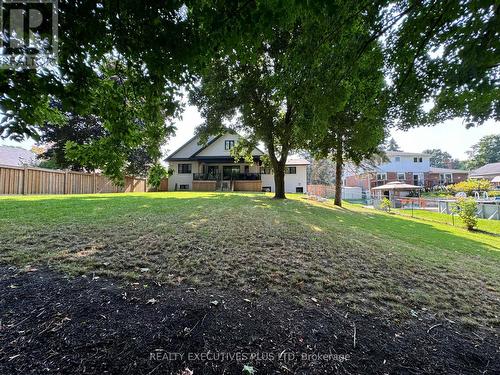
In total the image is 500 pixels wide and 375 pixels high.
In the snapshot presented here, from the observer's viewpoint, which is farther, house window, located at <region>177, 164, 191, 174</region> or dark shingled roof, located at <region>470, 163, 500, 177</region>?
dark shingled roof, located at <region>470, 163, 500, 177</region>

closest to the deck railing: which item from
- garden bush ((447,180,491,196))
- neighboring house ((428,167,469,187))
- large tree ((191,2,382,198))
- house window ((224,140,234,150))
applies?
house window ((224,140,234,150))

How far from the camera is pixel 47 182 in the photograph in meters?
13.3

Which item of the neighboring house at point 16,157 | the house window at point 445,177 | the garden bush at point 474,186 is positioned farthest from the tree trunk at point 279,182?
the house window at point 445,177

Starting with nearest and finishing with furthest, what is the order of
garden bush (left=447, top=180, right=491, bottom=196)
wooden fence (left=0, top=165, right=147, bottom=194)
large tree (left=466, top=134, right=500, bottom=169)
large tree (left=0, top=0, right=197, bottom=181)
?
large tree (left=0, top=0, right=197, bottom=181), wooden fence (left=0, top=165, right=147, bottom=194), garden bush (left=447, top=180, right=491, bottom=196), large tree (left=466, top=134, right=500, bottom=169)

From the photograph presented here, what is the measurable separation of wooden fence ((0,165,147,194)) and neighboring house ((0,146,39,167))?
8.79 metres

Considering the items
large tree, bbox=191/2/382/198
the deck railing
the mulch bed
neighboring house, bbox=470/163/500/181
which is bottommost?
the mulch bed

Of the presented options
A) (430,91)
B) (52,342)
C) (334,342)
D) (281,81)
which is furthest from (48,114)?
(430,91)

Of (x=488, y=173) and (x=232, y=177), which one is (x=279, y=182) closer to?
(x=232, y=177)

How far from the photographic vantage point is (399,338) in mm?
2238

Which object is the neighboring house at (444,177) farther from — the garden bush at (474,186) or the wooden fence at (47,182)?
the wooden fence at (47,182)

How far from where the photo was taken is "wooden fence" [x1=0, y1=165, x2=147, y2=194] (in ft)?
36.8

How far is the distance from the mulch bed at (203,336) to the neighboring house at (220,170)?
22.3m

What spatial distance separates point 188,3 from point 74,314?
10.1ft

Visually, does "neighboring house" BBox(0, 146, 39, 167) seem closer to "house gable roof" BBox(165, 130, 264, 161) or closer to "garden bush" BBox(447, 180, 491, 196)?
"house gable roof" BBox(165, 130, 264, 161)
